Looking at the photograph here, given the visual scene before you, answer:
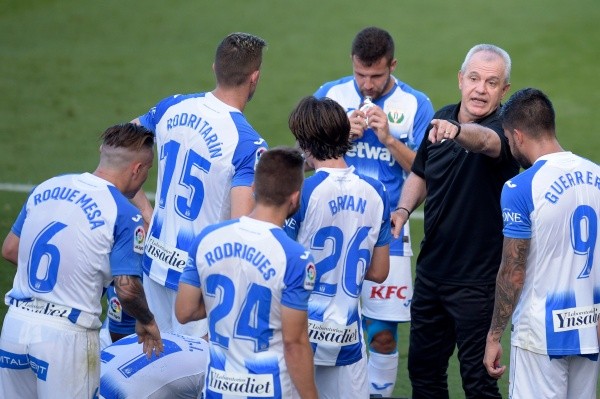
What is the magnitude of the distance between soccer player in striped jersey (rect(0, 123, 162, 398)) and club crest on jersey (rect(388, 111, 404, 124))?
107 inches

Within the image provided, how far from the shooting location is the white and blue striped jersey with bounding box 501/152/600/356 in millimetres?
5570

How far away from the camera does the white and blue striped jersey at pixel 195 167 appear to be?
6281 mm

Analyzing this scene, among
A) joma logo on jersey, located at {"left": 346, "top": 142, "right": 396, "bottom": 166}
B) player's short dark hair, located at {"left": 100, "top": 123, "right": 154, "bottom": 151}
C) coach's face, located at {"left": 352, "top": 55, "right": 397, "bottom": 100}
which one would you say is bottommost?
joma logo on jersey, located at {"left": 346, "top": 142, "right": 396, "bottom": 166}

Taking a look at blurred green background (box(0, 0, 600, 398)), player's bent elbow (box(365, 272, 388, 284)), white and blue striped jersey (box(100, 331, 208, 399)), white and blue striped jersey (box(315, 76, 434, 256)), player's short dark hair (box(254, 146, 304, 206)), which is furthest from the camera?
blurred green background (box(0, 0, 600, 398))

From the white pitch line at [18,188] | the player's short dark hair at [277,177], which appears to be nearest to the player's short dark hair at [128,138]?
the player's short dark hair at [277,177]

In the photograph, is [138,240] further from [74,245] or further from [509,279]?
[509,279]

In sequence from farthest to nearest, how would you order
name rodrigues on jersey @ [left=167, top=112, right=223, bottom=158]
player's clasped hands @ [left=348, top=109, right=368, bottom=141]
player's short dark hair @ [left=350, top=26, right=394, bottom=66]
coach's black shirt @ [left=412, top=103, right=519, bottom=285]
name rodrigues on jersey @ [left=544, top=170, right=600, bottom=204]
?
player's short dark hair @ [left=350, top=26, right=394, bottom=66] → player's clasped hands @ [left=348, top=109, right=368, bottom=141] → coach's black shirt @ [left=412, top=103, right=519, bottom=285] → name rodrigues on jersey @ [left=167, top=112, right=223, bottom=158] → name rodrigues on jersey @ [left=544, top=170, right=600, bottom=204]

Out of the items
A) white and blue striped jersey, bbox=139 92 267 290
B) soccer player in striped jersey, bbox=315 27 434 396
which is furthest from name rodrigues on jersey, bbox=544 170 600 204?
soccer player in striped jersey, bbox=315 27 434 396

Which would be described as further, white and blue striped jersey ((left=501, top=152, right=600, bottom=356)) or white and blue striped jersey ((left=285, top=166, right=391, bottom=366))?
white and blue striped jersey ((left=285, top=166, right=391, bottom=366))

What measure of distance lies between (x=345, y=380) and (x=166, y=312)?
4.47 ft

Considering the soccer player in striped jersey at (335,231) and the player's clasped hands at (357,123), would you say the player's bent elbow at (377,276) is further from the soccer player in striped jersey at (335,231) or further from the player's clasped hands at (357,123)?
the player's clasped hands at (357,123)

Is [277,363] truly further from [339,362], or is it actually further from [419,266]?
[419,266]

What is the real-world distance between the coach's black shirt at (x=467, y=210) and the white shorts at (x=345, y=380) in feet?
3.38

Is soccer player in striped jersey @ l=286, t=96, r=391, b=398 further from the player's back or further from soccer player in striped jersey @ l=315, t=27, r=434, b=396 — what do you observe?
soccer player in striped jersey @ l=315, t=27, r=434, b=396
